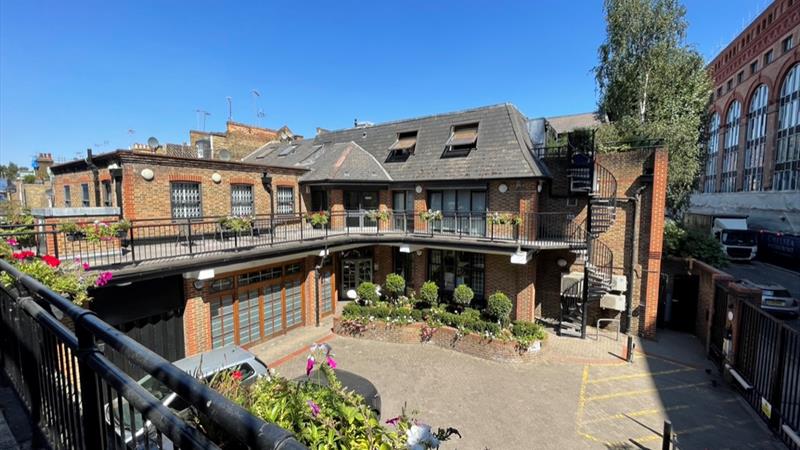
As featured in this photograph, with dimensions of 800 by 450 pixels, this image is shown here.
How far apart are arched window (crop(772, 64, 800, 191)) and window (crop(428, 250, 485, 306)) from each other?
31.3 metres

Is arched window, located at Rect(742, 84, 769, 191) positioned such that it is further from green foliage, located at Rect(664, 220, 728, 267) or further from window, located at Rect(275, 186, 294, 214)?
window, located at Rect(275, 186, 294, 214)

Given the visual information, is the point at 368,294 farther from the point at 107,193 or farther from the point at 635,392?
the point at 107,193

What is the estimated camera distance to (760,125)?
34.0m

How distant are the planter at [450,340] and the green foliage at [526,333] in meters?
0.16

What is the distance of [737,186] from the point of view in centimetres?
3719

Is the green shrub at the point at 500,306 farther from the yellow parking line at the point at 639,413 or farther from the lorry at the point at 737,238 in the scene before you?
the lorry at the point at 737,238

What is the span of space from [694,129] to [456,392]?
18120mm

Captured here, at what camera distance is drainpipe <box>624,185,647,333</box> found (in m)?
Answer: 13.2

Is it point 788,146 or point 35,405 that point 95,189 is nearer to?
point 35,405

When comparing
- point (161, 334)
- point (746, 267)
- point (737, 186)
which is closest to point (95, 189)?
point (161, 334)

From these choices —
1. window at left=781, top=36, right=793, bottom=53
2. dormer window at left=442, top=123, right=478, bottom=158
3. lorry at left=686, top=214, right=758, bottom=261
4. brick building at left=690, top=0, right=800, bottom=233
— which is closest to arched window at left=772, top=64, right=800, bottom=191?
brick building at left=690, top=0, right=800, bottom=233

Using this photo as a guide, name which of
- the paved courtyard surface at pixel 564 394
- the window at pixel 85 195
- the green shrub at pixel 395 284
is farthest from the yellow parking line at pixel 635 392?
the window at pixel 85 195

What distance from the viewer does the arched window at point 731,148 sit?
38.4 metres

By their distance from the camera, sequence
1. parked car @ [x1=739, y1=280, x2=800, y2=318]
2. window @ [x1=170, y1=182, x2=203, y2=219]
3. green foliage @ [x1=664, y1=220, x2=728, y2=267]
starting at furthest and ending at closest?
green foliage @ [x1=664, y1=220, x2=728, y2=267] < parked car @ [x1=739, y1=280, x2=800, y2=318] < window @ [x1=170, y1=182, x2=203, y2=219]
